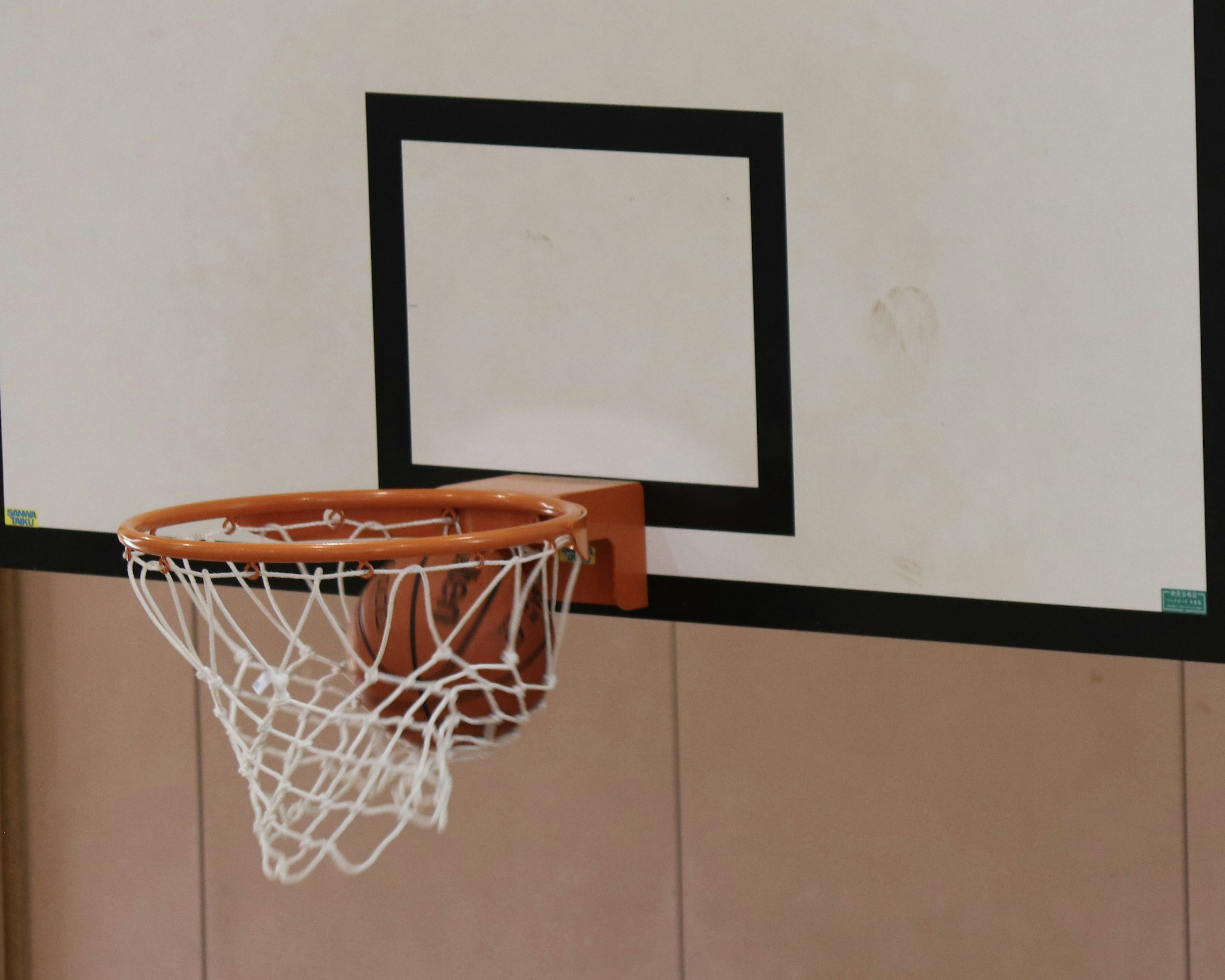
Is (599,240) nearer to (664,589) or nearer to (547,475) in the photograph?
(547,475)

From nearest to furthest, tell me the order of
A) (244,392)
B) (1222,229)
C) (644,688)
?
(1222,229) < (244,392) < (644,688)

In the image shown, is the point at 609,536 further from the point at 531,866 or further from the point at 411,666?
the point at 531,866

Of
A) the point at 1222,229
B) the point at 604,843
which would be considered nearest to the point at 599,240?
the point at 1222,229

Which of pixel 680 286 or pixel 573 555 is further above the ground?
pixel 680 286

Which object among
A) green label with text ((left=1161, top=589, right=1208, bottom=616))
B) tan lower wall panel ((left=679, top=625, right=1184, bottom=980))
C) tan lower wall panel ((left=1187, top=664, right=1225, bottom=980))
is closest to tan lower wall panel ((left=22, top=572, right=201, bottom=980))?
tan lower wall panel ((left=679, top=625, right=1184, bottom=980))

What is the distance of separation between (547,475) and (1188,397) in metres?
0.58

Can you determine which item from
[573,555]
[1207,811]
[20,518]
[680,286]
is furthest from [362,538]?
[1207,811]

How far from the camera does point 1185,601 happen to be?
1146 millimetres

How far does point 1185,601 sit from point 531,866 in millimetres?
1208

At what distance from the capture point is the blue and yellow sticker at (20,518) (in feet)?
5.40

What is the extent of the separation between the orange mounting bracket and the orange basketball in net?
0.10 m

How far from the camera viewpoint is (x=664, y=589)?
4.38ft

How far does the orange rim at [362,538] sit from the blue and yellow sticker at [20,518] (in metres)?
0.34

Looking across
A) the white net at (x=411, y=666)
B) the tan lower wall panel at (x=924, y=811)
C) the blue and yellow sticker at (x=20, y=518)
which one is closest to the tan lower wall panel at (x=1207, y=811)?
the tan lower wall panel at (x=924, y=811)
